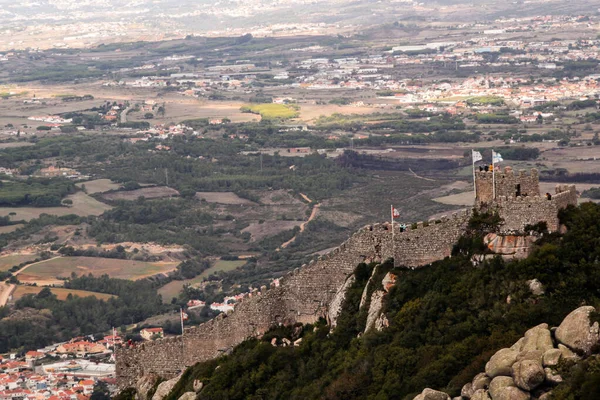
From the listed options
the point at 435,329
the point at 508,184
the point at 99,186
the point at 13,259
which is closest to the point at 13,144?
the point at 99,186

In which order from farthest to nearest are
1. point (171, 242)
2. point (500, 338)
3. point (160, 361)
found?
point (171, 242) → point (160, 361) → point (500, 338)

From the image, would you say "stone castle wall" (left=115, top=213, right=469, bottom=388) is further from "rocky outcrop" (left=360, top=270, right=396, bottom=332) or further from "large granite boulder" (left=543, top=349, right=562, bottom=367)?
"large granite boulder" (left=543, top=349, right=562, bottom=367)

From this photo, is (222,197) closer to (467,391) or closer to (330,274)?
(330,274)

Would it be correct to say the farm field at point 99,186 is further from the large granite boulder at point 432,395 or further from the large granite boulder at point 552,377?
the large granite boulder at point 552,377

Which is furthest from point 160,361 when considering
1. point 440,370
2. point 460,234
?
point 440,370

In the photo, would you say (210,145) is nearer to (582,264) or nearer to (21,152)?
(21,152)

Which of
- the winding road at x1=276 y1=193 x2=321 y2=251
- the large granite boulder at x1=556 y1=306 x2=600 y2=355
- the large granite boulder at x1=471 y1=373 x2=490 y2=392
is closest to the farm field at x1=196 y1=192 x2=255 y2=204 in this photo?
the winding road at x1=276 y1=193 x2=321 y2=251

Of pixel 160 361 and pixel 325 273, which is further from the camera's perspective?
pixel 160 361
